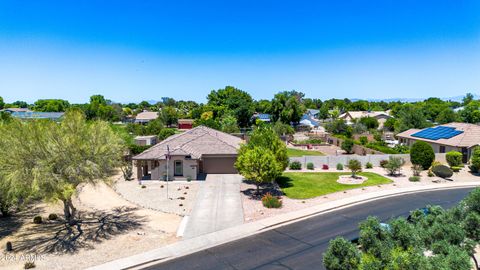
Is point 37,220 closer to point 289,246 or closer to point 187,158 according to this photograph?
point 187,158

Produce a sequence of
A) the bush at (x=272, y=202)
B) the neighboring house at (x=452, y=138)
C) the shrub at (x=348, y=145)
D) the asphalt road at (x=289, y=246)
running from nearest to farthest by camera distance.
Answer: the asphalt road at (x=289, y=246) < the bush at (x=272, y=202) < the neighboring house at (x=452, y=138) < the shrub at (x=348, y=145)

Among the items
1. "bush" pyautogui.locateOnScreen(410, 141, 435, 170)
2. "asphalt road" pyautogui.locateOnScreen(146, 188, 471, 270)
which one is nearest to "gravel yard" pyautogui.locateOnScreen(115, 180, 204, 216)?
"asphalt road" pyautogui.locateOnScreen(146, 188, 471, 270)

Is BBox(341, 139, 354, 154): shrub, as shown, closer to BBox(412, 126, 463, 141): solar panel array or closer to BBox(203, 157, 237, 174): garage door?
BBox(412, 126, 463, 141): solar panel array

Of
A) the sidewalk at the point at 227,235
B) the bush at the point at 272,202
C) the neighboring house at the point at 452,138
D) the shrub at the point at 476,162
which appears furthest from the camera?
the neighboring house at the point at 452,138

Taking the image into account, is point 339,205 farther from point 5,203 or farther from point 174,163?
point 5,203

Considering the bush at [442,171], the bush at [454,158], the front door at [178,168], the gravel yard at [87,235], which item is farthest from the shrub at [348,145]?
the gravel yard at [87,235]

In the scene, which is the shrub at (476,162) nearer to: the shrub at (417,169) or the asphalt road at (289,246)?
the shrub at (417,169)
